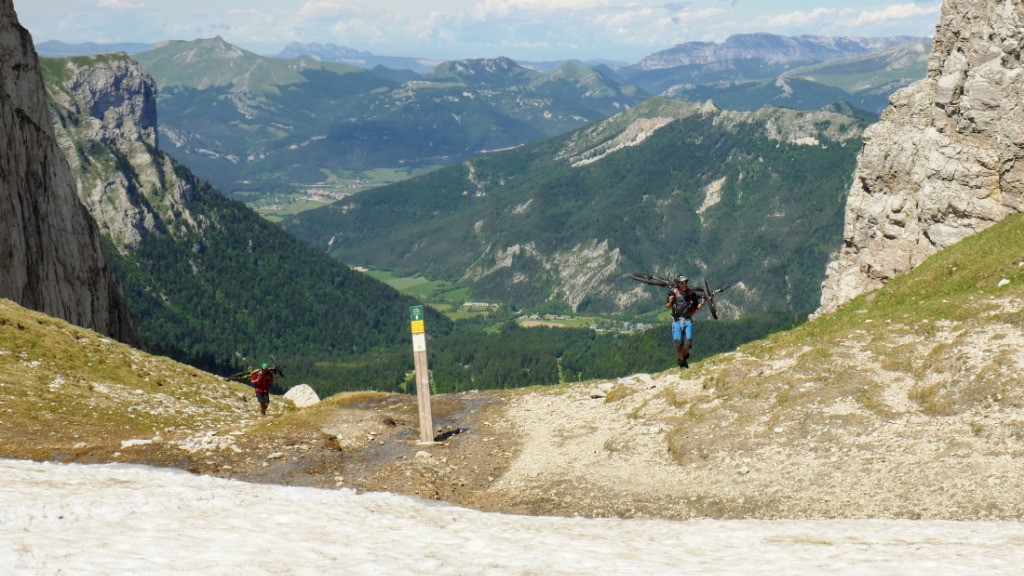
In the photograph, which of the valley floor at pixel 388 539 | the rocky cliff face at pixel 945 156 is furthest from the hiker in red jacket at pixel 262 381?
the rocky cliff face at pixel 945 156

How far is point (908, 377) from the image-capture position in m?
27.3

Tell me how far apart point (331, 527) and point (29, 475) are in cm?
839

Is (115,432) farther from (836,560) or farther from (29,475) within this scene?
(836,560)

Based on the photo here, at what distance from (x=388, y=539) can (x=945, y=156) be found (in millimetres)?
55015

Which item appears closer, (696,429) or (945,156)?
(696,429)

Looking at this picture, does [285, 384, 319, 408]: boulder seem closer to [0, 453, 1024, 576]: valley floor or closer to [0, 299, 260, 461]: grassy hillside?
[0, 299, 260, 461]: grassy hillside

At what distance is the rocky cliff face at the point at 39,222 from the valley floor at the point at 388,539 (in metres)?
55.9

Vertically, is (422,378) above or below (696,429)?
above

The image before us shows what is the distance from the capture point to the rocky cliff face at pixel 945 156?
52406 mm

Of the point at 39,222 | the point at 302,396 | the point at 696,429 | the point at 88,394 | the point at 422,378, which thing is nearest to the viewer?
the point at 696,429

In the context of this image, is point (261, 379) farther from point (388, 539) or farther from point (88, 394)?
point (388, 539)

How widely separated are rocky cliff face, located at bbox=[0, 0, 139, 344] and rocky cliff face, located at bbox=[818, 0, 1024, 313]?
224 ft

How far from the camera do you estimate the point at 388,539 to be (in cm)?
1609

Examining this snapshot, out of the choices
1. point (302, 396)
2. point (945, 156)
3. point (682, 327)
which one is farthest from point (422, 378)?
point (945, 156)
